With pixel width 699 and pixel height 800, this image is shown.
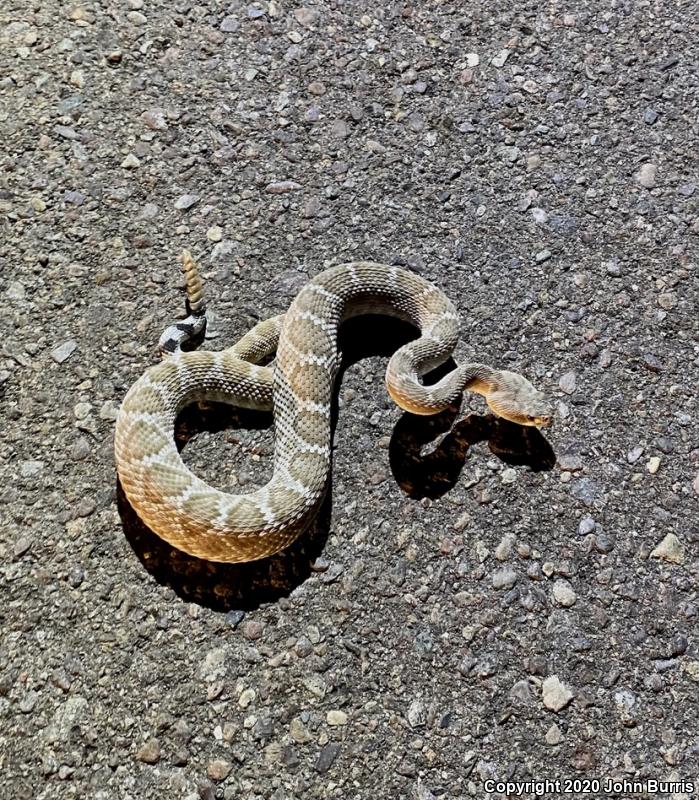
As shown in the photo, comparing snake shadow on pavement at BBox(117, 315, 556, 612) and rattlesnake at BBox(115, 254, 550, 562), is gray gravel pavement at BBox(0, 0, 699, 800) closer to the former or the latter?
snake shadow on pavement at BBox(117, 315, 556, 612)

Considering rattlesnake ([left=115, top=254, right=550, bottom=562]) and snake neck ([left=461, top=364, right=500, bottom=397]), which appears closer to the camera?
rattlesnake ([left=115, top=254, right=550, bottom=562])

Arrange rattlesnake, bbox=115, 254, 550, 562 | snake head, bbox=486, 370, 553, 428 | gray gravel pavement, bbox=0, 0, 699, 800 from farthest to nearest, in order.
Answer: snake head, bbox=486, 370, 553, 428, rattlesnake, bbox=115, 254, 550, 562, gray gravel pavement, bbox=0, 0, 699, 800

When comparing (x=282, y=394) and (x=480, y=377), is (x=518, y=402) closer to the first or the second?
(x=480, y=377)

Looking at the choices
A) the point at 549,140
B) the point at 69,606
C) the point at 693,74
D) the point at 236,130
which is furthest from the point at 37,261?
the point at 693,74

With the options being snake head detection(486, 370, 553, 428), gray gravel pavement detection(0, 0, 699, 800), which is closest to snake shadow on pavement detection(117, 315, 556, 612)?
gray gravel pavement detection(0, 0, 699, 800)

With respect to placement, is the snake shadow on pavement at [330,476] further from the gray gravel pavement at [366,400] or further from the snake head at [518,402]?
the snake head at [518,402]

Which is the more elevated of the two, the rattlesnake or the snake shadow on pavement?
the rattlesnake

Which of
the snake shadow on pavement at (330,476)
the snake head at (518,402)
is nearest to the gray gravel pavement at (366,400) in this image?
the snake shadow on pavement at (330,476)
